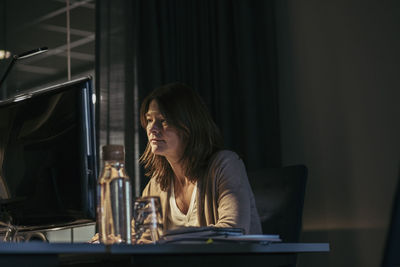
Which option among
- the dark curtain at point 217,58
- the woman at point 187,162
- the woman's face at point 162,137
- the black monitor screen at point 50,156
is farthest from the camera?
the dark curtain at point 217,58

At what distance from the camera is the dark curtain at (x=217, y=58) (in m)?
3.34

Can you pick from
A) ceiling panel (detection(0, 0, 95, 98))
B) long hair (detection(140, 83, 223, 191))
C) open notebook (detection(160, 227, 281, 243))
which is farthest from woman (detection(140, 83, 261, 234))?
ceiling panel (detection(0, 0, 95, 98))

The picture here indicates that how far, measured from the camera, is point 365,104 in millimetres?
3096

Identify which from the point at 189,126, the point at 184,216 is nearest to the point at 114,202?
the point at 184,216

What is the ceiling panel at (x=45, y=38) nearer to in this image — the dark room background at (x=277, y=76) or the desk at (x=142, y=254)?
the dark room background at (x=277, y=76)

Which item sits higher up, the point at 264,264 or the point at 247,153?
the point at 247,153

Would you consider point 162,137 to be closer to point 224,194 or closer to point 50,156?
point 224,194

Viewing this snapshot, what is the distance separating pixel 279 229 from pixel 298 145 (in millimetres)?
1254

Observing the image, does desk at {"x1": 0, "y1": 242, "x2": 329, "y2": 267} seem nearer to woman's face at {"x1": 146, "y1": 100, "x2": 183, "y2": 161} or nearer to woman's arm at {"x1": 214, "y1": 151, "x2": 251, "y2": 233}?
woman's arm at {"x1": 214, "y1": 151, "x2": 251, "y2": 233}

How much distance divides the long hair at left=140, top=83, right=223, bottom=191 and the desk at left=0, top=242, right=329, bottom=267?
801 mm

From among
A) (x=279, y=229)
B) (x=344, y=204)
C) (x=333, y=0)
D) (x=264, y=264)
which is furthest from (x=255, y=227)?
(x=333, y=0)

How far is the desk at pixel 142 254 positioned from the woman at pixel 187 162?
2.07 feet

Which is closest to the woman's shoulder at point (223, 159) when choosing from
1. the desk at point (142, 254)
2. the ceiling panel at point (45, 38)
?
the desk at point (142, 254)

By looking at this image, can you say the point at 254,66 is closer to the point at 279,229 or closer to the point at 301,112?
the point at 301,112
